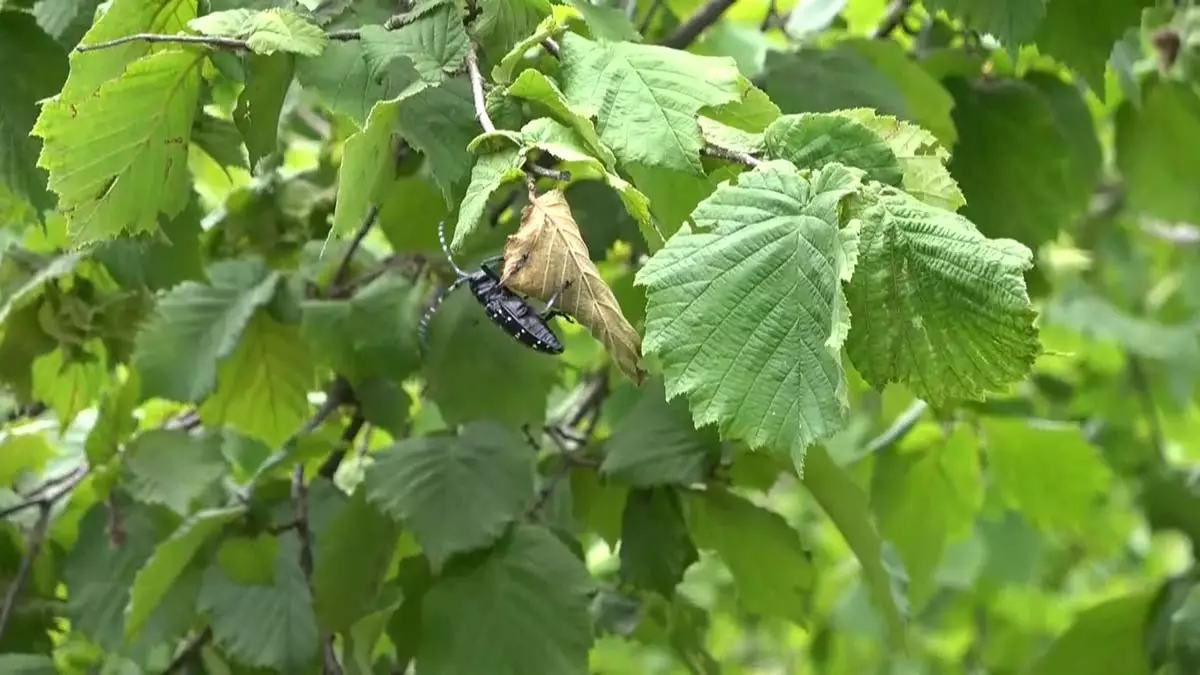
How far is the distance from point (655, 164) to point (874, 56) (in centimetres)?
51

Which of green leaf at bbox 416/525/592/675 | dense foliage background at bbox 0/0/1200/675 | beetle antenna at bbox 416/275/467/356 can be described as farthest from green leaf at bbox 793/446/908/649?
beetle antenna at bbox 416/275/467/356

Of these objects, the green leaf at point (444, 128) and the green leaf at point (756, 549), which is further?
the green leaf at point (756, 549)

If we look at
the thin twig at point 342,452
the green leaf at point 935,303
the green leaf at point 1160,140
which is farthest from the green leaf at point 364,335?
the green leaf at point 1160,140

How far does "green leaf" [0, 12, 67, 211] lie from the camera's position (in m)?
0.73

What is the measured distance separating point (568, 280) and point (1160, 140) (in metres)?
0.97

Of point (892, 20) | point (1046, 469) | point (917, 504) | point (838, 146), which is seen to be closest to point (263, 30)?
point (838, 146)

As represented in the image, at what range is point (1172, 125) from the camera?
1178 mm

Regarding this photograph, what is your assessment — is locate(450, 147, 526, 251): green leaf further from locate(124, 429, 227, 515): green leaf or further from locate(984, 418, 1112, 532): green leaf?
locate(984, 418, 1112, 532): green leaf

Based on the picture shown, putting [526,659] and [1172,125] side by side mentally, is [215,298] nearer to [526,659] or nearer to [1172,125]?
[526,659]

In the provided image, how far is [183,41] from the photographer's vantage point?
0.54 metres

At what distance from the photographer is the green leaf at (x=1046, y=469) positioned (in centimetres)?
117

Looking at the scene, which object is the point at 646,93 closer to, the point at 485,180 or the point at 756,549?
the point at 485,180

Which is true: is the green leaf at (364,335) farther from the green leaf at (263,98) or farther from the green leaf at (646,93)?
the green leaf at (646,93)

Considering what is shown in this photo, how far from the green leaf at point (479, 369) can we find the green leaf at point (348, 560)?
0.10m
